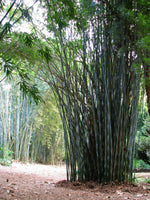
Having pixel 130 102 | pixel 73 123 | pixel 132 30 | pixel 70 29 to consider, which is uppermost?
pixel 70 29

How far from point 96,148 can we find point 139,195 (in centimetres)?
63

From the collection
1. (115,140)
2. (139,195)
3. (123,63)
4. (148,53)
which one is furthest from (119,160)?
(148,53)

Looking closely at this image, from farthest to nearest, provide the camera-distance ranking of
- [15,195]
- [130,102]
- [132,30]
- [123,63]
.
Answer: [130,102] < [123,63] < [132,30] < [15,195]

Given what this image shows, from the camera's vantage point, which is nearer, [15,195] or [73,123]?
[15,195]

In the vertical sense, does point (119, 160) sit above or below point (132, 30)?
below

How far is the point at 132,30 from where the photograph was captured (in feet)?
6.57

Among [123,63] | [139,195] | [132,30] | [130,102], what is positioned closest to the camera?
[139,195]

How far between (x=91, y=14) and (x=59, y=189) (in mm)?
1955

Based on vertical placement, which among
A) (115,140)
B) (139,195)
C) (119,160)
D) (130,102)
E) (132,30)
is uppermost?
(132,30)

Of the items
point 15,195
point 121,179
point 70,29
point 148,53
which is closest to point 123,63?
point 148,53

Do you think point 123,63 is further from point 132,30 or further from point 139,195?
point 139,195

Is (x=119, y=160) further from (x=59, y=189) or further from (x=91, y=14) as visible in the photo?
(x=91, y=14)

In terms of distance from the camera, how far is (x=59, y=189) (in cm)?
206

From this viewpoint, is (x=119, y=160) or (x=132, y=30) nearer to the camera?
(x=132, y=30)
